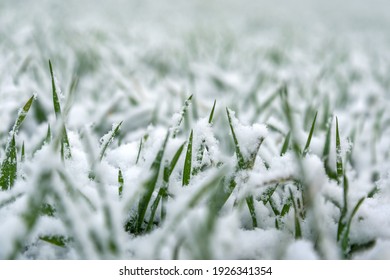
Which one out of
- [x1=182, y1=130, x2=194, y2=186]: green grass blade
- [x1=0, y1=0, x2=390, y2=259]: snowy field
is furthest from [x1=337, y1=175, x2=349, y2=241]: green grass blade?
[x1=182, y1=130, x2=194, y2=186]: green grass blade

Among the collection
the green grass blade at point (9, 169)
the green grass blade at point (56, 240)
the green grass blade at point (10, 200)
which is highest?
the green grass blade at point (9, 169)

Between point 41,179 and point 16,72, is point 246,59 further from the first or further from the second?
point 41,179

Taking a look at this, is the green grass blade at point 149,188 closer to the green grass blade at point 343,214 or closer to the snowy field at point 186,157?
the snowy field at point 186,157

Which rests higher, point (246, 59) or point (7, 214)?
point (246, 59)

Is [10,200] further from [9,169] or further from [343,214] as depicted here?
[343,214]

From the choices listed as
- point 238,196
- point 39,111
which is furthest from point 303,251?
point 39,111

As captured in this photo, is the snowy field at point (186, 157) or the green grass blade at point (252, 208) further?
the green grass blade at point (252, 208)

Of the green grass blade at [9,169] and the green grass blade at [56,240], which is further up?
the green grass blade at [9,169]

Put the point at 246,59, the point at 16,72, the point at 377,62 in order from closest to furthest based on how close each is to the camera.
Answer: the point at 16,72
the point at 246,59
the point at 377,62

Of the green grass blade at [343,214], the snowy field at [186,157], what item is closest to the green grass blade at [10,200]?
the snowy field at [186,157]
